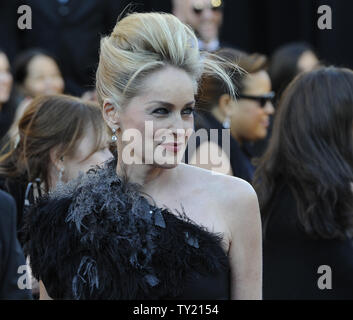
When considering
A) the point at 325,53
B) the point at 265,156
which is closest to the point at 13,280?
the point at 265,156

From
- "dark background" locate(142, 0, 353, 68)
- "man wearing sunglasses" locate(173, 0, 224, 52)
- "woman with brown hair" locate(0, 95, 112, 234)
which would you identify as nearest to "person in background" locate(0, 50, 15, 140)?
"man wearing sunglasses" locate(173, 0, 224, 52)

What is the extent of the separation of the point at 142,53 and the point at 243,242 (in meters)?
0.72

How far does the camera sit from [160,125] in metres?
2.33

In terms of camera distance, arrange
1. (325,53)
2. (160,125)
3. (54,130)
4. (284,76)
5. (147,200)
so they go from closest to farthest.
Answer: (160,125), (147,200), (54,130), (284,76), (325,53)

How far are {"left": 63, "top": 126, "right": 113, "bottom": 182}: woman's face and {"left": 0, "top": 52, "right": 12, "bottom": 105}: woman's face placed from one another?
2.34m

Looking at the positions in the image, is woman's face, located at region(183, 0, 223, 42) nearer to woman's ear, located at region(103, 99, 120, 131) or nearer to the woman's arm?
woman's ear, located at region(103, 99, 120, 131)

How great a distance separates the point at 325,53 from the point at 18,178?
4.11 metres

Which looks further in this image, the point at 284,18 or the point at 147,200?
the point at 284,18

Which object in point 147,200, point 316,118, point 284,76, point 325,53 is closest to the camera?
point 147,200

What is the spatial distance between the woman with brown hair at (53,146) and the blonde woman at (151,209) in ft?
2.96

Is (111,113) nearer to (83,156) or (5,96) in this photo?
(83,156)
